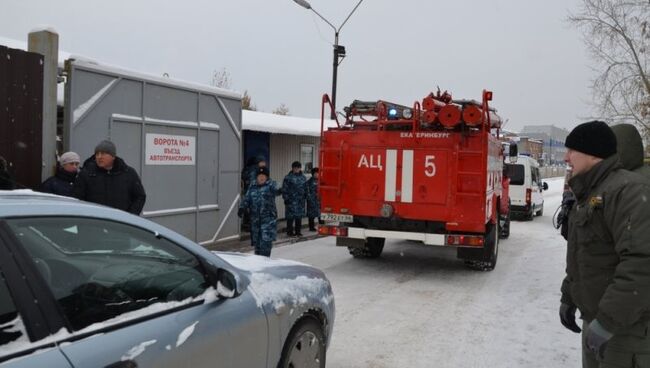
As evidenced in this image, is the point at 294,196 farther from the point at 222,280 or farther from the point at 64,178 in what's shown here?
the point at 222,280

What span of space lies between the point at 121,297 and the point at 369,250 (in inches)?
294

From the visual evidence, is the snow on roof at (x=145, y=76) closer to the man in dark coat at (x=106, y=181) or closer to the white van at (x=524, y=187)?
the man in dark coat at (x=106, y=181)

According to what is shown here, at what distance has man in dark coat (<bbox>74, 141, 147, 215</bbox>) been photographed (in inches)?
222

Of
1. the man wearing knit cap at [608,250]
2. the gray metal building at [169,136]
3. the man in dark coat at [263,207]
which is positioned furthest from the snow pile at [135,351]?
the gray metal building at [169,136]

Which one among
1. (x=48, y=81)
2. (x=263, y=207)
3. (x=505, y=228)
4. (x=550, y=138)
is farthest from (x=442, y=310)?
(x=550, y=138)

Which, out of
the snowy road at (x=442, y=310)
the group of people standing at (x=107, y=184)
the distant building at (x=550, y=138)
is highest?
the distant building at (x=550, y=138)

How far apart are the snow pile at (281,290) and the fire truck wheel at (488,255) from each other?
18.1 feet

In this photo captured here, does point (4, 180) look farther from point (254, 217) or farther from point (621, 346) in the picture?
point (254, 217)

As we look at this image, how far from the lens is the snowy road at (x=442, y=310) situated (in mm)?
4848

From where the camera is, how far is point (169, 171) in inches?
359

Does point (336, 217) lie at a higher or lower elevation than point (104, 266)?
lower

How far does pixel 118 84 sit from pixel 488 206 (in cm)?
590

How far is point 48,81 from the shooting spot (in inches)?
270

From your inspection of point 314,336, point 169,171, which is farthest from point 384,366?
point 169,171
